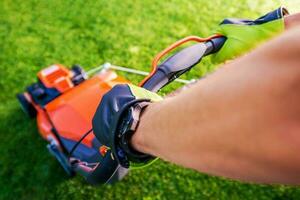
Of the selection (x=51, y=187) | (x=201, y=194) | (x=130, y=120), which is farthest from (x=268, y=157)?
(x=51, y=187)

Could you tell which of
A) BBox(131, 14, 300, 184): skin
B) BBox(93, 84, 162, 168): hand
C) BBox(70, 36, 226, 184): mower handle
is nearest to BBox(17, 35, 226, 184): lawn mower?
BBox(70, 36, 226, 184): mower handle

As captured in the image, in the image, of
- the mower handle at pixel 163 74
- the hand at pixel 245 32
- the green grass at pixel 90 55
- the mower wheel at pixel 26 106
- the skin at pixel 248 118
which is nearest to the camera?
the skin at pixel 248 118

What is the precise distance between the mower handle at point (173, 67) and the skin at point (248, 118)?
42cm

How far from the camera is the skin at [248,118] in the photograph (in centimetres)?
51

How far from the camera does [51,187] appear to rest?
1.83 m

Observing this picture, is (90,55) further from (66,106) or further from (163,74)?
(163,74)

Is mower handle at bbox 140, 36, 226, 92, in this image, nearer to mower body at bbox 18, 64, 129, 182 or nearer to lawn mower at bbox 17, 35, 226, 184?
lawn mower at bbox 17, 35, 226, 184

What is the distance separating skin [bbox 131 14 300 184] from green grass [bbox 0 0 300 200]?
45.3 inches

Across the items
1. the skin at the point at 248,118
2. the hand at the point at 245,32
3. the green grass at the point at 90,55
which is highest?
the skin at the point at 248,118

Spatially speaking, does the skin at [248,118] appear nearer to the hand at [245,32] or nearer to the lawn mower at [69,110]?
the hand at [245,32]

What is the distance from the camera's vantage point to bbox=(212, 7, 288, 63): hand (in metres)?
1.19

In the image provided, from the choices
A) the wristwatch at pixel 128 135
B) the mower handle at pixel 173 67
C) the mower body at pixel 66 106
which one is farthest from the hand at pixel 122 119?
the mower body at pixel 66 106

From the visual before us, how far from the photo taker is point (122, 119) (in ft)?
2.89

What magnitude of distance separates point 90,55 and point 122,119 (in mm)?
1425
